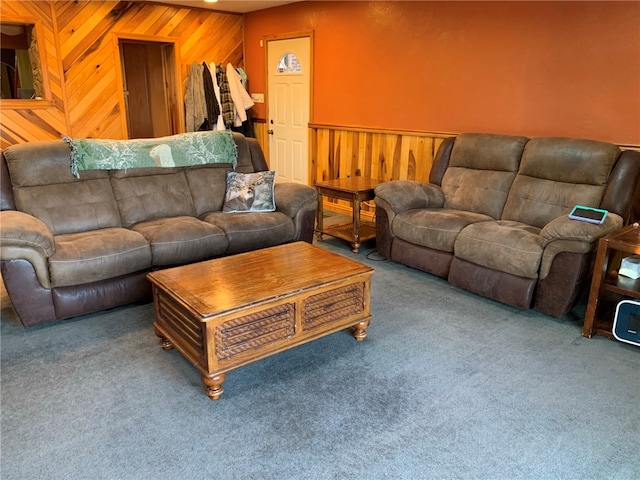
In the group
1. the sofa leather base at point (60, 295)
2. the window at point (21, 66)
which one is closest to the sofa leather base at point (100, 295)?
the sofa leather base at point (60, 295)

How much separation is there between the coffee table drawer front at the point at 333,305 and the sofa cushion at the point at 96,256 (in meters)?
1.22

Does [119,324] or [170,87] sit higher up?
[170,87]

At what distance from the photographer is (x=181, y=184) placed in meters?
3.74

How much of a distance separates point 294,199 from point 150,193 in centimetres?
106

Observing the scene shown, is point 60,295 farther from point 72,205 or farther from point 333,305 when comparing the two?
point 333,305

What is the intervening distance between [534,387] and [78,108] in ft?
17.4

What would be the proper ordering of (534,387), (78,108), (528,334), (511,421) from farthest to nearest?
(78,108) → (528,334) → (534,387) → (511,421)

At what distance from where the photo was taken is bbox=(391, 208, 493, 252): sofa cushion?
11.1 ft

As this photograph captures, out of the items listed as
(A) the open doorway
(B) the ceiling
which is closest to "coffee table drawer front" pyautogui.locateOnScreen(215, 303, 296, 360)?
(B) the ceiling

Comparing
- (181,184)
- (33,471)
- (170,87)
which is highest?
(170,87)

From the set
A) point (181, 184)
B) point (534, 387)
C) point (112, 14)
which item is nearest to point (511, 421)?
point (534, 387)

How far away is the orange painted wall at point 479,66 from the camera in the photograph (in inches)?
135

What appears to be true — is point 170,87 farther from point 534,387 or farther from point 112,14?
point 534,387

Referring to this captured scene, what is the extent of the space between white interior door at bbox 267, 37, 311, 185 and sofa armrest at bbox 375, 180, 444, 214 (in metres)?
2.38
